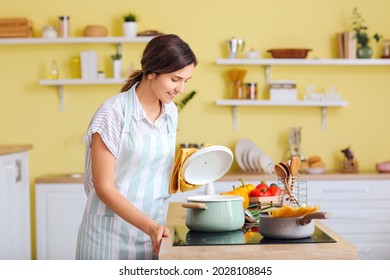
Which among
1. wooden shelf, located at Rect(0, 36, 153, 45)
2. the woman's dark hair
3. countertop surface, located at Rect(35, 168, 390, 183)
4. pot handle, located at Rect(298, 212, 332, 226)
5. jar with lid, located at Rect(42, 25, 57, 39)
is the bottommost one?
countertop surface, located at Rect(35, 168, 390, 183)

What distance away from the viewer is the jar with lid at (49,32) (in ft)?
17.9

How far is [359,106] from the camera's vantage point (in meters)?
5.69

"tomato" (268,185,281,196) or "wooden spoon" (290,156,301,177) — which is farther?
"tomato" (268,185,281,196)

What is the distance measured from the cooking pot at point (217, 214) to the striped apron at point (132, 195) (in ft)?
1.05

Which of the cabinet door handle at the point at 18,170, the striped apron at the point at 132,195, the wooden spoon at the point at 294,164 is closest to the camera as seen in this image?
the striped apron at the point at 132,195

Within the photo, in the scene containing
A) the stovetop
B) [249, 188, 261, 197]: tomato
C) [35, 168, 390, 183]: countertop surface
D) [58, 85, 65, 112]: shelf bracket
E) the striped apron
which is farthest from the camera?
[58, 85, 65, 112]: shelf bracket

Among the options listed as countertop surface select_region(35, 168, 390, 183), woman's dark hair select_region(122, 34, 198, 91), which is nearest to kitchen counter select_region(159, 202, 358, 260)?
woman's dark hair select_region(122, 34, 198, 91)

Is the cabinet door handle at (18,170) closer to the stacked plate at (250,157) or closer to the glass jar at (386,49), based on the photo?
the stacked plate at (250,157)

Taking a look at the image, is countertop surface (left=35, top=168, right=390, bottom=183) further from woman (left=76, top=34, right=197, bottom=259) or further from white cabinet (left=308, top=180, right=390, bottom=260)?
woman (left=76, top=34, right=197, bottom=259)

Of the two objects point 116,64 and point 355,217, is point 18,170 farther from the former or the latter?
point 355,217

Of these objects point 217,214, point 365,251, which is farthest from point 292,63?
point 217,214

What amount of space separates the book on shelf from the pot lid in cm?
323

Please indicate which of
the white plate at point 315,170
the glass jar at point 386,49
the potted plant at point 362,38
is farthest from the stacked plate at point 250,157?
the glass jar at point 386,49

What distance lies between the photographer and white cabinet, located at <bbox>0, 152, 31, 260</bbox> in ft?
14.1
